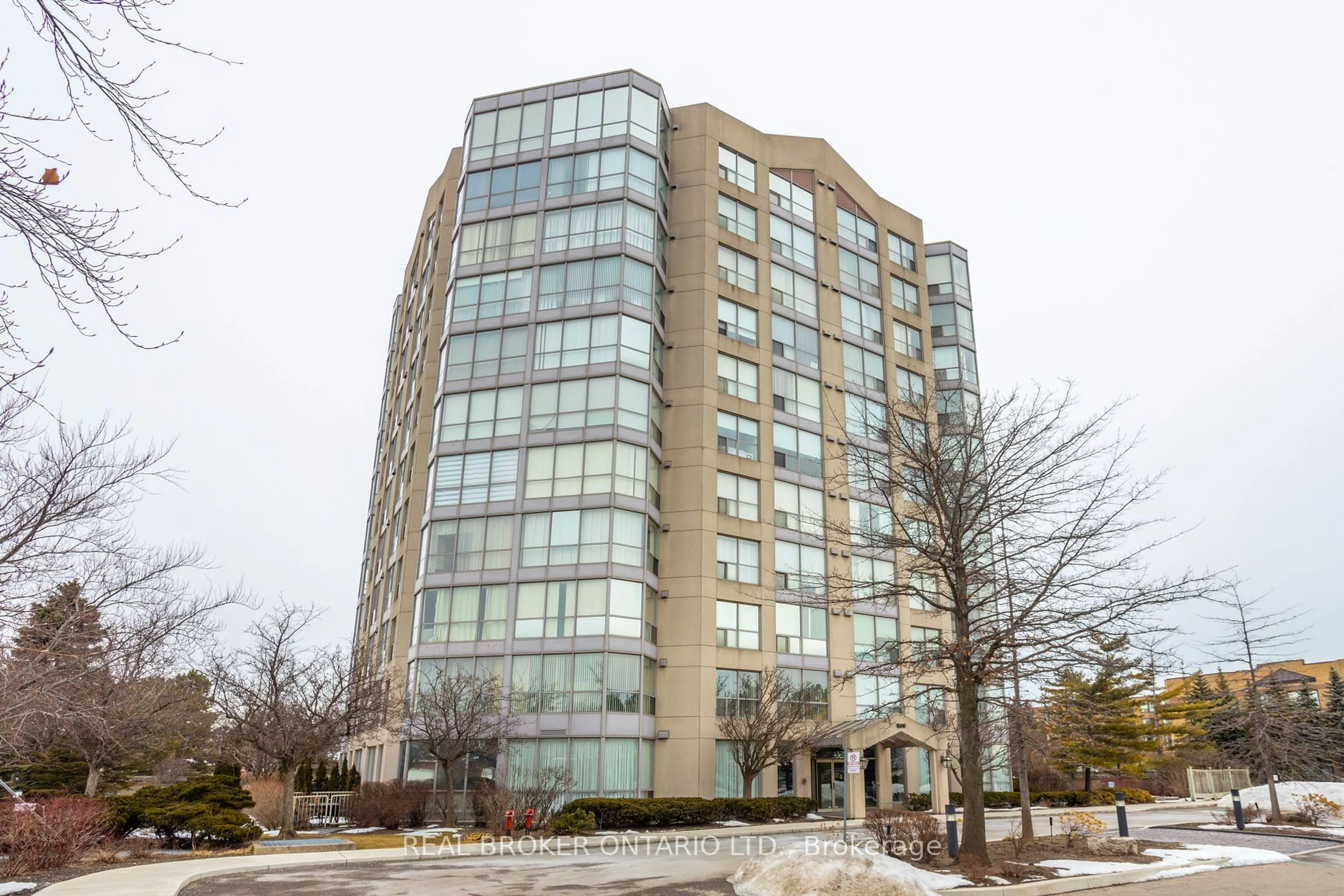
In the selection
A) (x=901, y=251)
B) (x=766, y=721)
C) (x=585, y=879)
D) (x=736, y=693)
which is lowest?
(x=585, y=879)

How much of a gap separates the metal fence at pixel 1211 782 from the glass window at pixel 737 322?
35941mm

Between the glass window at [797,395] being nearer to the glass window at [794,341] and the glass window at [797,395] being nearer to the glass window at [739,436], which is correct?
the glass window at [794,341]

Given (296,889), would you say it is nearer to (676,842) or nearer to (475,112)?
(676,842)

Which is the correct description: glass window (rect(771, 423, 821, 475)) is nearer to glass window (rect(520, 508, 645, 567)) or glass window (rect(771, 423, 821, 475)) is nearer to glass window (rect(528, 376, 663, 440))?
glass window (rect(528, 376, 663, 440))

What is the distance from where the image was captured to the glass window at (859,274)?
151 feet

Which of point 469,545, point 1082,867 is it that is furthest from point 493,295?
point 1082,867

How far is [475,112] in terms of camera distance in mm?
41500

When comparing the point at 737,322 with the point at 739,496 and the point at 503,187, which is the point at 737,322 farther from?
the point at 503,187

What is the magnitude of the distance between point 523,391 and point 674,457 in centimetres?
667

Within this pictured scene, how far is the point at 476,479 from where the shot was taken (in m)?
35.8

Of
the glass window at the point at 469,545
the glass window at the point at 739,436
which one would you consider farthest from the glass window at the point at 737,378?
the glass window at the point at 469,545

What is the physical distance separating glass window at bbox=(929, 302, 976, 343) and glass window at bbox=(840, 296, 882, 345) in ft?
23.4

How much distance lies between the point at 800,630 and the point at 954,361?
2145 cm

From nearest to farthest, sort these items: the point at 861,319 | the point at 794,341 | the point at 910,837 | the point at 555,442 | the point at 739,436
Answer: the point at 910,837 → the point at 555,442 → the point at 739,436 → the point at 794,341 → the point at 861,319
